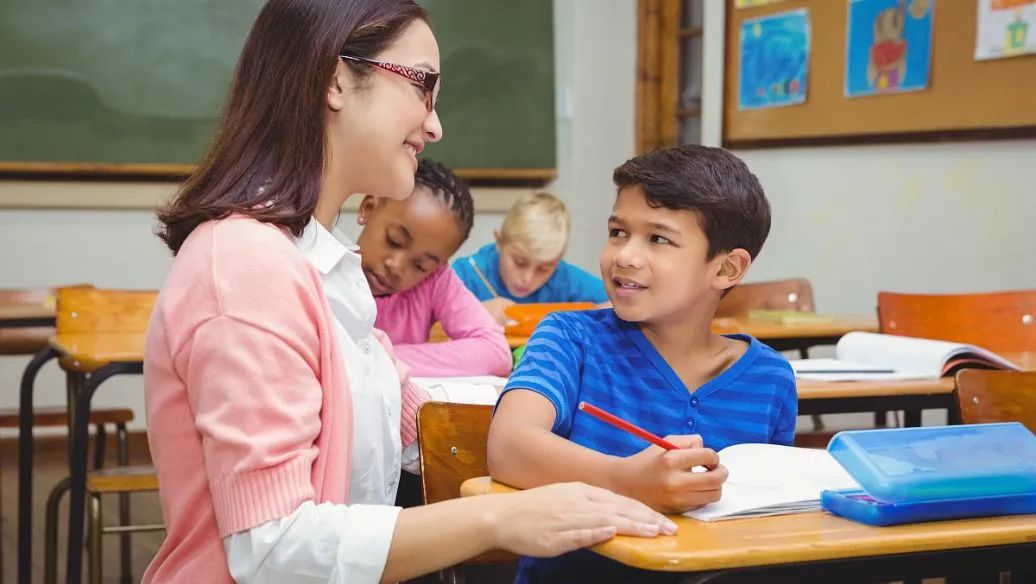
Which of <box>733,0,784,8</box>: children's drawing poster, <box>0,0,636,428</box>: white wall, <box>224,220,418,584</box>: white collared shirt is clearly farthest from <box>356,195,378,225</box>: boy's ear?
<box>733,0,784,8</box>: children's drawing poster

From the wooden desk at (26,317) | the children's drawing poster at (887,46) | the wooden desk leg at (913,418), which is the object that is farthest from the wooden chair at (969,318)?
the wooden desk at (26,317)

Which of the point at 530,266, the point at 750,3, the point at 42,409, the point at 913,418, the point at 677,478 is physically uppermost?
the point at 750,3

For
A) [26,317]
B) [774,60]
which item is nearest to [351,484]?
[26,317]

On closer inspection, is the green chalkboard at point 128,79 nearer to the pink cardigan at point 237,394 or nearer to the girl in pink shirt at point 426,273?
the girl in pink shirt at point 426,273

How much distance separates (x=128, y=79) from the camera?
517 cm

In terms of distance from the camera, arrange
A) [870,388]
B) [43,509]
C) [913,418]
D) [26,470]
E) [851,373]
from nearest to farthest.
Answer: [870,388] → [851,373] → [913,418] → [26,470] → [43,509]

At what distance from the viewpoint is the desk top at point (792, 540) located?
97 centimetres

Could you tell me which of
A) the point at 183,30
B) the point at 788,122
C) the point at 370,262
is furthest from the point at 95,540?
the point at 788,122

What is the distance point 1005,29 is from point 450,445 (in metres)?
3.20

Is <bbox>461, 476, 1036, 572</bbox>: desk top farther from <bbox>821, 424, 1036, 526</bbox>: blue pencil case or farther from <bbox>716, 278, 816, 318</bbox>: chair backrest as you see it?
<bbox>716, 278, 816, 318</bbox>: chair backrest

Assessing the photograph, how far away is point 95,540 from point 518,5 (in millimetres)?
3915

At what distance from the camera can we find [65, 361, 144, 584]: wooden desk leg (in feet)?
8.32

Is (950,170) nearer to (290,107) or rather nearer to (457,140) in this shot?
(457,140)

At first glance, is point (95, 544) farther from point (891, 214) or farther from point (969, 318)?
point (891, 214)
